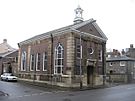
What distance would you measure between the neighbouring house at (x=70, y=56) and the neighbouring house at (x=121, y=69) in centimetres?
1726

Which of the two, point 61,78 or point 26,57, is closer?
point 61,78

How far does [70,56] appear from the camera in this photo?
93.1ft

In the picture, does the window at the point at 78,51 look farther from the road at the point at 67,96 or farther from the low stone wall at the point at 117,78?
the low stone wall at the point at 117,78

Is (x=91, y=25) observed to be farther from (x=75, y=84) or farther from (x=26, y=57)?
(x=26, y=57)

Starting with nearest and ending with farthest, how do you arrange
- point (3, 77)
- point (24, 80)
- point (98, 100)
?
point (98, 100) < point (24, 80) < point (3, 77)

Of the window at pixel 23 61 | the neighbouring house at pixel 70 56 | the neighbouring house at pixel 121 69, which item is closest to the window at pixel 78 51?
the neighbouring house at pixel 70 56

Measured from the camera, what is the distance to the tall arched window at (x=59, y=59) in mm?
29922

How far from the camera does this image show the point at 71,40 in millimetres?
28781

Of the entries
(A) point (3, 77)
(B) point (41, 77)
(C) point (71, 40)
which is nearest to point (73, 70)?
(C) point (71, 40)

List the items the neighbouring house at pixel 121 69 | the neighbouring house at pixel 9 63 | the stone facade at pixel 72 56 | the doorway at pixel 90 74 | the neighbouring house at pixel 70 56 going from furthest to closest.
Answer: the neighbouring house at pixel 121 69 → the neighbouring house at pixel 9 63 → the doorway at pixel 90 74 → the neighbouring house at pixel 70 56 → the stone facade at pixel 72 56

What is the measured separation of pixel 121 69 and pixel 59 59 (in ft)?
88.4

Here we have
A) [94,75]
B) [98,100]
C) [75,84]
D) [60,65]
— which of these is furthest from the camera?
[94,75]

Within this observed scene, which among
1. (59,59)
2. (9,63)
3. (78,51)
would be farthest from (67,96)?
(9,63)

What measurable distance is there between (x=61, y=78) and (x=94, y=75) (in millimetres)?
5808
